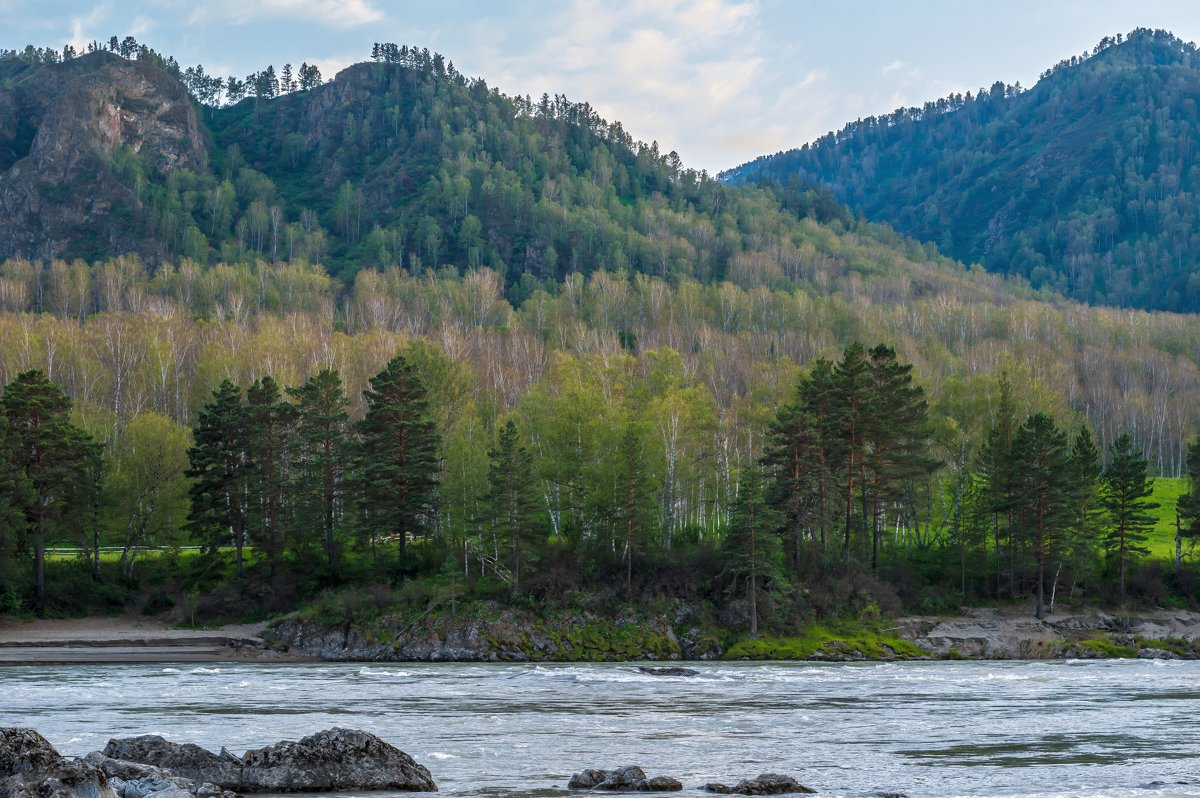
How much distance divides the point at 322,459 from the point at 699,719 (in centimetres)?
4999

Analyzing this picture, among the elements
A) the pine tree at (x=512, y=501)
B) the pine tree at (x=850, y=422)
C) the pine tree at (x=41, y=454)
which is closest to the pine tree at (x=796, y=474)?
the pine tree at (x=850, y=422)

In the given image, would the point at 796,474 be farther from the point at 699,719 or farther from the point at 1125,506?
the point at 699,719

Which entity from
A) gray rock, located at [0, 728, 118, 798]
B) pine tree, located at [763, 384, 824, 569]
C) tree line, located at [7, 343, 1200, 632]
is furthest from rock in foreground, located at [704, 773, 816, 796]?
pine tree, located at [763, 384, 824, 569]

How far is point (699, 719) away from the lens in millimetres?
38562

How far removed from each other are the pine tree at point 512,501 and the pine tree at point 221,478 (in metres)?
18.3

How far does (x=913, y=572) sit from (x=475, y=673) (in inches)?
1444

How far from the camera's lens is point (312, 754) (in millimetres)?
25656

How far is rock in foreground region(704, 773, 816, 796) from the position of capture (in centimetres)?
2452

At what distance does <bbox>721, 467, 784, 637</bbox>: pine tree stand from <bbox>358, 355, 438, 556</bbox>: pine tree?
21.3 meters

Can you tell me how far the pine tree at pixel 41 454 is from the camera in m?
75.3

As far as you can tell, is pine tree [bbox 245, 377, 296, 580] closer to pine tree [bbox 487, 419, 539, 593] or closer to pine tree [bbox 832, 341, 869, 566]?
pine tree [bbox 487, 419, 539, 593]

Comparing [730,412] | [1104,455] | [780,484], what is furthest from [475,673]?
[1104,455]

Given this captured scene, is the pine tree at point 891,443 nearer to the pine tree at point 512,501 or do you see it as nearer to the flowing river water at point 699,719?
the flowing river water at point 699,719

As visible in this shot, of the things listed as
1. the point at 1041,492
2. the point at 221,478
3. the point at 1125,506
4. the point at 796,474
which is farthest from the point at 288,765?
the point at 1125,506
